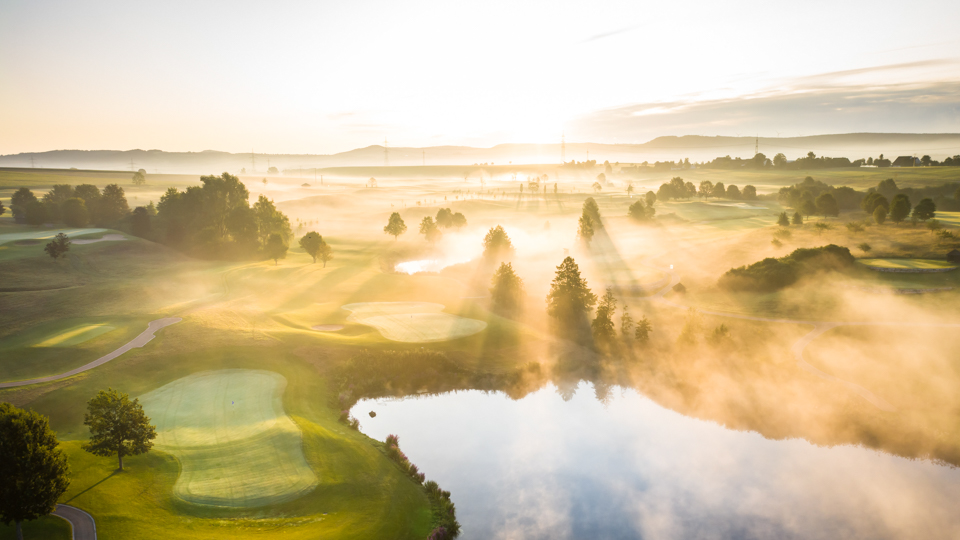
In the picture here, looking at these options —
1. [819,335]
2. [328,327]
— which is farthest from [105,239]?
[819,335]

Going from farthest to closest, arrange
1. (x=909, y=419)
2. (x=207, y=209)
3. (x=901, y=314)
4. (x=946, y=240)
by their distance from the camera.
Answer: (x=207, y=209), (x=946, y=240), (x=901, y=314), (x=909, y=419)

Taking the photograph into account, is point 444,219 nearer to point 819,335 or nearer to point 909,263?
point 819,335

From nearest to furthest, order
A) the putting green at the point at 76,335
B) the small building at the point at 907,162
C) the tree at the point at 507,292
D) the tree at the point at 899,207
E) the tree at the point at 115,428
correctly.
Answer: the tree at the point at 115,428
the putting green at the point at 76,335
the tree at the point at 507,292
the tree at the point at 899,207
the small building at the point at 907,162

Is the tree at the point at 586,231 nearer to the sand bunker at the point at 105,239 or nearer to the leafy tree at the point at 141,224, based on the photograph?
the leafy tree at the point at 141,224

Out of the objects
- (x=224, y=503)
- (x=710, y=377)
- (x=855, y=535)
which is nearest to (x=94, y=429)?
(x=224, y=503)

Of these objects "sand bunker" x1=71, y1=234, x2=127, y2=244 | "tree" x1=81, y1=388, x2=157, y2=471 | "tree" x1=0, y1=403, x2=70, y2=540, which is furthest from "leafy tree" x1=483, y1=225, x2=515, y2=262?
"tree" x1=0, y1=403, x2=70, y2=540

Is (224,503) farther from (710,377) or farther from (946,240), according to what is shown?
(946,240)

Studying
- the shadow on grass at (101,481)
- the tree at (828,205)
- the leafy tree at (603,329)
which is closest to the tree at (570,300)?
the leafy tree at (603,329)
